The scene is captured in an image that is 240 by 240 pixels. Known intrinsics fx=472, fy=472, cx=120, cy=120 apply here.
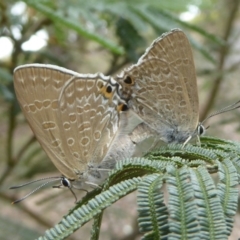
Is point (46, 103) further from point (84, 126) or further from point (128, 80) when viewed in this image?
point (128, 80)

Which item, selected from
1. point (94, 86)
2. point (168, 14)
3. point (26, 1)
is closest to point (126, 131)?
point (94, 86)

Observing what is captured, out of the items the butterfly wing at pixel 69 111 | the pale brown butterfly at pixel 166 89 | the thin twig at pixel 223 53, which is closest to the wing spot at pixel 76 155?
the butterfly wing at pixel 69 111

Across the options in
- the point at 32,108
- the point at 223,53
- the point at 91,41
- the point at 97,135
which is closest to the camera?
the point at 32,108

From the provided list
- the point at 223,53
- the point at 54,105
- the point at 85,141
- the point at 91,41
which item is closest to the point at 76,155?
the point at 85,141

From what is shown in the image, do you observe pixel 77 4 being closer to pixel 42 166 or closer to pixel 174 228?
pixel 42 166

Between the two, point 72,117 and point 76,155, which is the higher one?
point 72,117

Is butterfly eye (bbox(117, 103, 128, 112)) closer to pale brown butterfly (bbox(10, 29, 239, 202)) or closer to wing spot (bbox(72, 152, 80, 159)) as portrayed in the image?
pale brown butterfly (bbox(10, 29, 239, 202))

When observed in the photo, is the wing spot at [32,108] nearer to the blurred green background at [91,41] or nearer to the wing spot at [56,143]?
the wing spot at [56,143]
